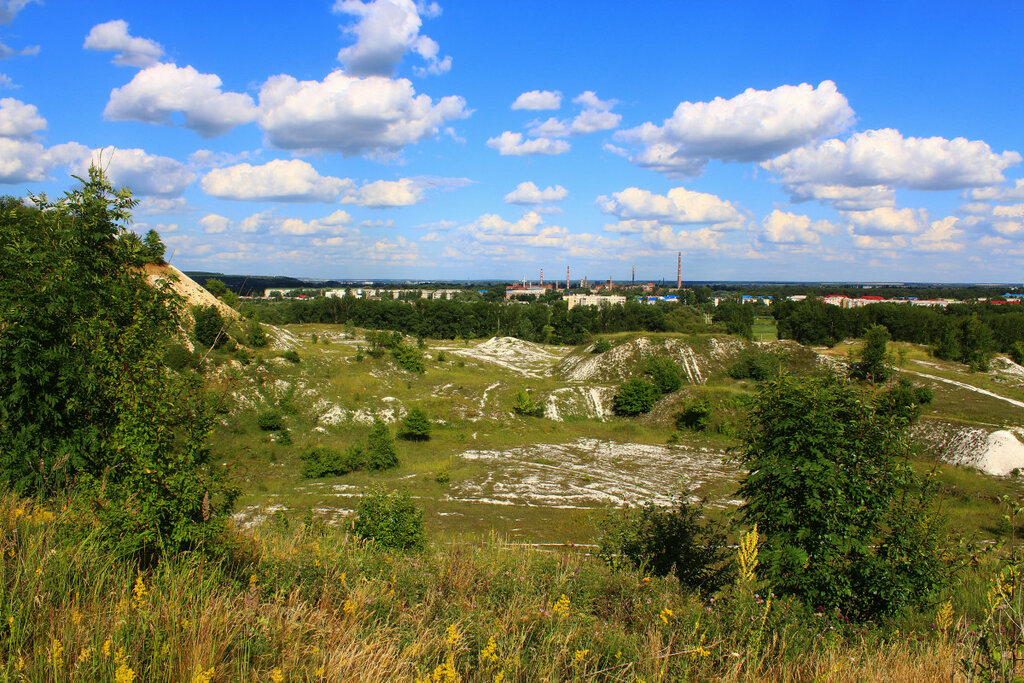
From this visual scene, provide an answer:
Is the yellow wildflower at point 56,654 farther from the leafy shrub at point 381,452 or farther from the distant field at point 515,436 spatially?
the leafy shrub at point 381,452

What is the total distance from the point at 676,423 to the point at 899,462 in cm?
3672

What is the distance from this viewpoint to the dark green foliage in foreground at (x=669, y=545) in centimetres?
934

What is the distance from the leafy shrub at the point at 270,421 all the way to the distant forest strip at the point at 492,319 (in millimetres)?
63798

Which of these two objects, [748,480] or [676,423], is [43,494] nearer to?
[748,480]

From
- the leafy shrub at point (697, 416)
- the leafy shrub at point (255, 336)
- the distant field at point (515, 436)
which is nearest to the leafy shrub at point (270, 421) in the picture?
the distant field at point (515, 436)

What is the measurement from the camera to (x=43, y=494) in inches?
305

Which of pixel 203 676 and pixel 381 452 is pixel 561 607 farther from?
pixel 381 452

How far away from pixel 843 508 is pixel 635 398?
128ft

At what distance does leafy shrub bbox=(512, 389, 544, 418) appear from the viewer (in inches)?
1764

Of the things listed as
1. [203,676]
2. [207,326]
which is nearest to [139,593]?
[203,676]

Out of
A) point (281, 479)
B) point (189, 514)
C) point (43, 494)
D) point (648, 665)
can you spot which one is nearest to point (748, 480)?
point (648, 665)

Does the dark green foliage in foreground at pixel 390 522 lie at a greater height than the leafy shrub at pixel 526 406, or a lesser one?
greater

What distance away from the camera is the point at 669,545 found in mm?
10070

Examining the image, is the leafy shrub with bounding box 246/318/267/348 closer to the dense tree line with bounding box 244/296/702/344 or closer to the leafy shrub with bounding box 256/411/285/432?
the leafy shrub with bounding box 256/411/285/432
